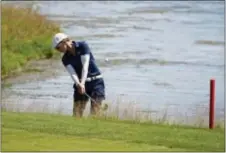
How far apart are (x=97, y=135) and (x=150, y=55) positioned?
22.6 meters

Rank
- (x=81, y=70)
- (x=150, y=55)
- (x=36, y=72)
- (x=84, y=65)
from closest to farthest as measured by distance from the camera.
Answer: (x=84, y=65), (x=81, y=70), (x=36, y=72), (x=150, y=55)

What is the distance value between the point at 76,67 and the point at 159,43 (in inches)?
959

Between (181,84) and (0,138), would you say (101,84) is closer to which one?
(0,138)

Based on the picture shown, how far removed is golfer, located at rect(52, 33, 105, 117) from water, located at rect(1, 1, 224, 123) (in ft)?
12.6

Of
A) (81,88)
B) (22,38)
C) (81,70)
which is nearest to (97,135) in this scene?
(81,88)

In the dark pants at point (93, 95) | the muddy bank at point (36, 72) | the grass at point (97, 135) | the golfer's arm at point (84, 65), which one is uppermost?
the muddy bank at point (36, 72)

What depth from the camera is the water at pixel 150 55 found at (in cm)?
2269

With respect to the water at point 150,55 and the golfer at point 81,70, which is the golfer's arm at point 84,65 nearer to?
the golfer at point 81,70

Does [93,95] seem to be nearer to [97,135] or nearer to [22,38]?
[97,135]

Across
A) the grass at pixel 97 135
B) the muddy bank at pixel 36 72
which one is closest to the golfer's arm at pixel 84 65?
the grass at pixel 97 135

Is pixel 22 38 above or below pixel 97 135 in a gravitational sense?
above

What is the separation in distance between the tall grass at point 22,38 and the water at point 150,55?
188 centimetres

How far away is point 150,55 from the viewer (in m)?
33.5

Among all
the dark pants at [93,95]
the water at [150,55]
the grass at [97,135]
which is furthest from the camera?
the water at [150,55]
